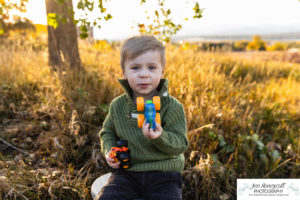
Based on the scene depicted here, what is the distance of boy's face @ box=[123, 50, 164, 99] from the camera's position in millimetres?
1683

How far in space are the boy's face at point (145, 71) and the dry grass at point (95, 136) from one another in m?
0.87

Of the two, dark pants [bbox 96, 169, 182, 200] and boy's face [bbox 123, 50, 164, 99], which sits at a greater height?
boy's face [bbox 123, 50, 164, 99]

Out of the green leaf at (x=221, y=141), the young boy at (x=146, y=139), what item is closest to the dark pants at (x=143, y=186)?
the young boy at (x=146, y=139)

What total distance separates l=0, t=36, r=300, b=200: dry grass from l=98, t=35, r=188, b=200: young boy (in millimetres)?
512

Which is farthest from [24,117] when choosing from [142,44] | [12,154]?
Answer: [142,44]

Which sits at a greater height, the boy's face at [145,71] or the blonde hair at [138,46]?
the blonde hair at [138,46]

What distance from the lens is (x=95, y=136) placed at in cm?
294

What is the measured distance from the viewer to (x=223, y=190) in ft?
8.60

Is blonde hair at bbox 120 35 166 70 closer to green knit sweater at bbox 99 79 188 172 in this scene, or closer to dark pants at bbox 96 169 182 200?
green knit sweater at bbox 99 79 188 172

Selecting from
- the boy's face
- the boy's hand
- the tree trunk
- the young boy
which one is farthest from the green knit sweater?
the tree trunk

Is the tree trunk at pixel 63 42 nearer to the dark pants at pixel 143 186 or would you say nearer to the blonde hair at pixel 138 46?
the blonde hair at pixel 138 46

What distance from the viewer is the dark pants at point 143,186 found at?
1.63 metres

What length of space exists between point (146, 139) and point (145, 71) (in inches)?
20.4

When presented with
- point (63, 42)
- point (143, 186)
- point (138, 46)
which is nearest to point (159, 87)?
point (138, 46)
